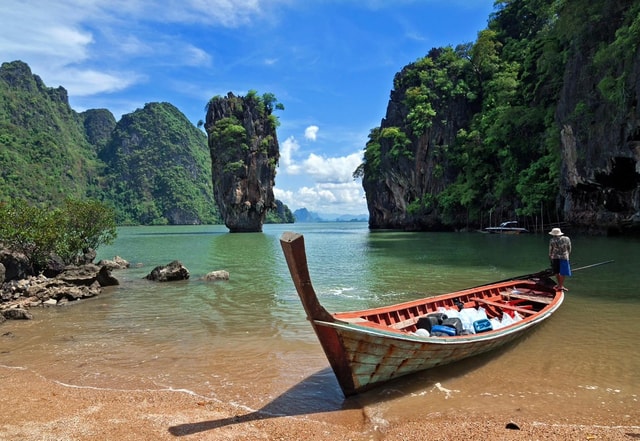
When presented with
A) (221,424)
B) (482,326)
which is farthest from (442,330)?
(221,424)

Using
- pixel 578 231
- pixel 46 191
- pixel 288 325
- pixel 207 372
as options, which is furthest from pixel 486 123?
pixel 46 191

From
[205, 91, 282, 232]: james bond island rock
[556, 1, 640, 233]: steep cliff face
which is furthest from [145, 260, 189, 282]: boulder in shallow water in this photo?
[205, 91, 282, 232]: james bond island rock

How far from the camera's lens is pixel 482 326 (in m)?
6.62

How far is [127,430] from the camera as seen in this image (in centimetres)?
436

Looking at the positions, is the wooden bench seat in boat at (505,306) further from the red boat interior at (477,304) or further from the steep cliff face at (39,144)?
the steep cliff face at (39,144)

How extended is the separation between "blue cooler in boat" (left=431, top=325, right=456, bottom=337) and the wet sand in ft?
4.91

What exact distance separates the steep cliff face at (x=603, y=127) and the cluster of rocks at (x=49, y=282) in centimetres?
2233

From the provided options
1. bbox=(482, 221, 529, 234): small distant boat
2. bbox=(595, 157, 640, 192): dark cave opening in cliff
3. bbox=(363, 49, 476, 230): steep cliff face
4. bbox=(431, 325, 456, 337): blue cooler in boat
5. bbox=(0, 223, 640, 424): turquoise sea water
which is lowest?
bbox=(0, 223, 640, 424): turquoise sea water

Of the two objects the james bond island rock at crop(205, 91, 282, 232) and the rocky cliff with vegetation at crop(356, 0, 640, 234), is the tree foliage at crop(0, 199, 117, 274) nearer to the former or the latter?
the rocky cliff with vegetation at crop(356, 0, 640, 234)

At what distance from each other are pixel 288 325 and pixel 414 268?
32.3ft

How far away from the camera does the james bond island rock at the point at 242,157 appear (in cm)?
6231

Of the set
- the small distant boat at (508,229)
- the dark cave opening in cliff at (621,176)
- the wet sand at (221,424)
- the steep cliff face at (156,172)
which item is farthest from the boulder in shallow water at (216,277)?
the steep cliff face at (156,172)

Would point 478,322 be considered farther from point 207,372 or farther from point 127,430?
point 127,430

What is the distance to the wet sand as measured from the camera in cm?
420
